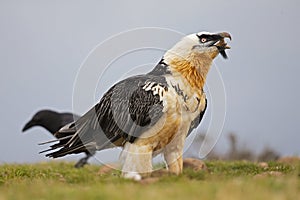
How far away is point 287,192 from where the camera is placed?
19.6 feet

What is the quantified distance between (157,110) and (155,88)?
360mm

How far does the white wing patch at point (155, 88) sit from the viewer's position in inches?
345

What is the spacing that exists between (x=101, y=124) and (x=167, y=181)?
2783mm

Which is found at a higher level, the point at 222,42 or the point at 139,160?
the point at 222,42

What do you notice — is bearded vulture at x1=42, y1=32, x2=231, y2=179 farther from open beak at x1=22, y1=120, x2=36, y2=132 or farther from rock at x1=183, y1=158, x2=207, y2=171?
open beak at x1=22, y1=120, x2=36, y2=132

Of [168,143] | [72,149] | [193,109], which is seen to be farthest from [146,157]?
[72,149]

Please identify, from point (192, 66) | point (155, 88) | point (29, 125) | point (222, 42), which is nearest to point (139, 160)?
point (155, 88)

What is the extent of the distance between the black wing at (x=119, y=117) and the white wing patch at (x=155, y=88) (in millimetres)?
32

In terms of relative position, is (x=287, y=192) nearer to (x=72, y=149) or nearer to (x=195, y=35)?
(x=195, y=35)

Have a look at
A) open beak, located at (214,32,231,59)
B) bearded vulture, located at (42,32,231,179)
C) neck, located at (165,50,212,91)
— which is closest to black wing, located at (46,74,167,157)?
bearded vulture, located at (42,32,231,179)

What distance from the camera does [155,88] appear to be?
8828 millimetres

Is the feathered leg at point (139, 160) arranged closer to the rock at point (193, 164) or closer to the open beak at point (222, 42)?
the open beak at point (222, 42)

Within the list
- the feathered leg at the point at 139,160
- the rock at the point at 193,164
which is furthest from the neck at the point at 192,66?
the rock at the point at 193,164

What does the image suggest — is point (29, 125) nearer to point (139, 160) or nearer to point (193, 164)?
point (193, 164)
